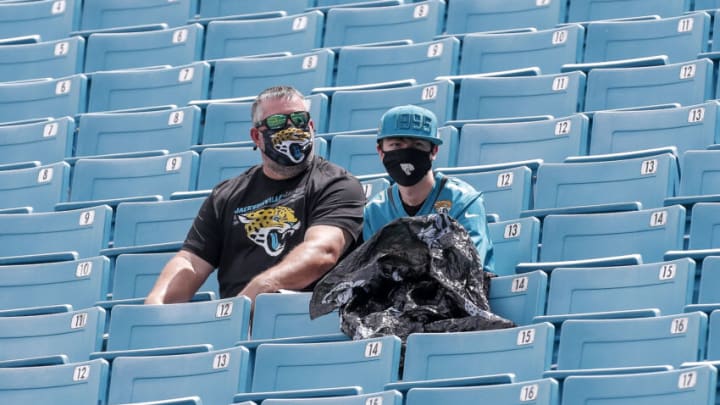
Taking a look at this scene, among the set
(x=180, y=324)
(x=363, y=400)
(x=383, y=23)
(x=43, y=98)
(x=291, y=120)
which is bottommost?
(x=363, y=400)

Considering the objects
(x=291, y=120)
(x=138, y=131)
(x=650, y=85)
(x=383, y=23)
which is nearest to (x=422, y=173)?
(x=291, y=120)

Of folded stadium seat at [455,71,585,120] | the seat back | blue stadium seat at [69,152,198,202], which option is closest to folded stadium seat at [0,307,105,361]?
the seat back

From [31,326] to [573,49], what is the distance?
2270mm

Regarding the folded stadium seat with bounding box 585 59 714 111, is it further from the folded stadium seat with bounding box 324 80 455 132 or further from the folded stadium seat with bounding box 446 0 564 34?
the folded stadium seat with bounding box 446 0 564 34

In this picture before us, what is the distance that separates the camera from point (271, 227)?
546 cm

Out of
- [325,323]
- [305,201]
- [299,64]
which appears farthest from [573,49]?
[325,323]

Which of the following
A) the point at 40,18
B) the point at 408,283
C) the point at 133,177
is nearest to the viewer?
the point at 408,283

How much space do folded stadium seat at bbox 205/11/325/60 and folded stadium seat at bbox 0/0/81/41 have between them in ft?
2.59

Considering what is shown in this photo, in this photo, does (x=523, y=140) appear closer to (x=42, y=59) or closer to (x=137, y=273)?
(x=137, y=273)

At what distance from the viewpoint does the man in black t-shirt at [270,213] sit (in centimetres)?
541

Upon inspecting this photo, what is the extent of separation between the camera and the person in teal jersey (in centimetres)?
508

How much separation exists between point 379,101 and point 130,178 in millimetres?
922

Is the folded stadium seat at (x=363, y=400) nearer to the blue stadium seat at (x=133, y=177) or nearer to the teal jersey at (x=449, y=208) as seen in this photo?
the teal jersey at (x=449, y=208)

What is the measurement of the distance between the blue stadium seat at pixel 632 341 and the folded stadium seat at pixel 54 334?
1.45 m
